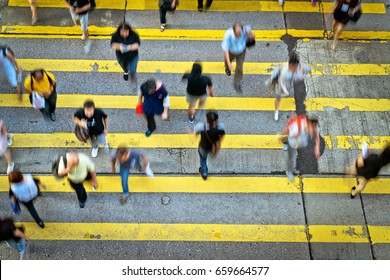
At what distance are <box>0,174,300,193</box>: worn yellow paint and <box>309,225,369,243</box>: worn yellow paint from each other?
2.73 ft

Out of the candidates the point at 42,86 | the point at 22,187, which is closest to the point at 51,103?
the point at 42,86

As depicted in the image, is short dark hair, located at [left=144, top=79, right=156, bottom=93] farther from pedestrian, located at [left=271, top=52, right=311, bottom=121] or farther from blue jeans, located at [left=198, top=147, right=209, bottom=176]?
pedestrian, located at [left=271, top=52, right=311, bottom=121]

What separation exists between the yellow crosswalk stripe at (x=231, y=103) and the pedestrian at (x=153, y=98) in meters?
1.25

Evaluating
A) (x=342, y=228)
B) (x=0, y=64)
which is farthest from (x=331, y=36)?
(x=0, y=64)

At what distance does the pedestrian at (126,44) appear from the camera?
8625 millimetres

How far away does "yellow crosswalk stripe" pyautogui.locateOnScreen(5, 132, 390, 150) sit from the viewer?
30.4 ft

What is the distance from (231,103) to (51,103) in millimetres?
3633

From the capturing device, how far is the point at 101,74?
10188 mm

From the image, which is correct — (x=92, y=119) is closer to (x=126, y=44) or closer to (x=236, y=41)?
(x=126, y=44)

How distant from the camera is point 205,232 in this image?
8359 millimetres

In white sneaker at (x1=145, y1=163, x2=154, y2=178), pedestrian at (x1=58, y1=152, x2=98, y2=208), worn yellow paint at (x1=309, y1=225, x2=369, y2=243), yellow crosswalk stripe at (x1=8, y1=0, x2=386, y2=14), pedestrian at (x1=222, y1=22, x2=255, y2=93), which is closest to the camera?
pedestrian at (x1=58, y1=152, x2=98, y2=208)

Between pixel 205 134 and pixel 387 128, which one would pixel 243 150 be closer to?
pixel 205 134

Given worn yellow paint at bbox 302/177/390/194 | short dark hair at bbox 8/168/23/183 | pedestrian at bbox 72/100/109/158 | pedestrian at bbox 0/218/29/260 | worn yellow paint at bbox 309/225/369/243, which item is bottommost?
worn yellow paint at bbox 309/225/369/243

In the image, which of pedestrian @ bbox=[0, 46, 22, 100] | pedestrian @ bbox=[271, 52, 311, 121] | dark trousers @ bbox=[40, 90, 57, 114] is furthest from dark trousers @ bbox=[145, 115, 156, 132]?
pedestrian @ bbox=[0, 46, 22, 100]
